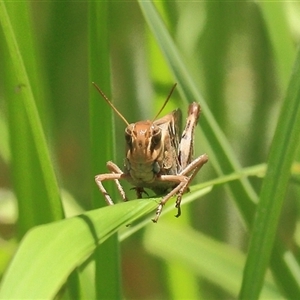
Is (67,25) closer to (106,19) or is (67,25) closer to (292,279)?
(106,19)

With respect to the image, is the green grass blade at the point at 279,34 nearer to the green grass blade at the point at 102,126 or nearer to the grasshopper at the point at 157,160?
the grasshopper at the point at 157,160

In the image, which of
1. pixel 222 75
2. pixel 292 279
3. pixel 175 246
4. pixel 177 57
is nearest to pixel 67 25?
pixel 222 75

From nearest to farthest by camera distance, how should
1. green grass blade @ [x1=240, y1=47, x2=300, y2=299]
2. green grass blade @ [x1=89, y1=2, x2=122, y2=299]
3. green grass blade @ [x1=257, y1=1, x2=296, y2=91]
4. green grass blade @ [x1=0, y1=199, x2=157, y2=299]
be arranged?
1. green grass blade @ [x1=0, y1=199, x2=157, y2=299]
2. green grass blade @ [x1=240, y1=47, x2=300, y2=299]
3. green grass blade @ [x1=89, y1=2, x2=122, y2=299]
4. green grass blade @ [x1=257, y1=1, x2=296, y2=91]

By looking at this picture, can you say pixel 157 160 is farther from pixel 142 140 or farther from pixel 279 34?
pixel 279 34

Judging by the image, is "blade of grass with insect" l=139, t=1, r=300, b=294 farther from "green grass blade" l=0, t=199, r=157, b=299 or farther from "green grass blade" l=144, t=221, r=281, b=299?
"green grass blade" l=0, t=199, r=157, b=299

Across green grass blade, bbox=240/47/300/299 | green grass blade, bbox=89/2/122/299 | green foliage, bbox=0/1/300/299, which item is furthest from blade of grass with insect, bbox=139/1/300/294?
green grass blade, bbox=240/47/300/299

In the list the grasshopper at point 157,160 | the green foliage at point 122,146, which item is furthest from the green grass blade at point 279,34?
the grasshopper at point 157,160

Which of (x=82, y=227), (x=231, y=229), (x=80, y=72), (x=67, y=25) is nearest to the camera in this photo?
(x=82, y=227)

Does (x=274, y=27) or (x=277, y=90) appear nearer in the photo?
(x=274, y=27)
